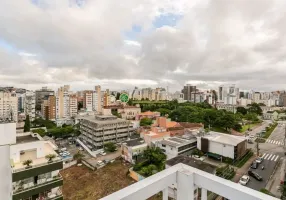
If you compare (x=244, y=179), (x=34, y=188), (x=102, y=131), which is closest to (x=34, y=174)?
(x=34, y=188)

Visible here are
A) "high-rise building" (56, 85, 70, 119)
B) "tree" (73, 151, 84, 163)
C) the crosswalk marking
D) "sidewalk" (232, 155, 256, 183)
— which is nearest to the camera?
"sidewalk" (232, 155, 256, 183)

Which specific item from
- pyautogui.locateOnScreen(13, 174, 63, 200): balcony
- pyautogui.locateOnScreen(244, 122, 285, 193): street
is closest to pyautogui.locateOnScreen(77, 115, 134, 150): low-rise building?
pyautogui.locateOnScreen(13, 174, 63, 200): balcony

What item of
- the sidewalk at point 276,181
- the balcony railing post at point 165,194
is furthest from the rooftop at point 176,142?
the balcony railing post at point 165,194

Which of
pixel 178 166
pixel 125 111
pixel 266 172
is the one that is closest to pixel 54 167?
pixel 178 166

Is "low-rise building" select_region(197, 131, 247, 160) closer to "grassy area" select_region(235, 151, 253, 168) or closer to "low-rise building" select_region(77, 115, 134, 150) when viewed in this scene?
"grassy area" select_region(235, 151, 253, 168)

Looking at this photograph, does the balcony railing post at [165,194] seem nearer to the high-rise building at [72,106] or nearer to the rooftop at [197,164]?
the rooftop at [197,164]

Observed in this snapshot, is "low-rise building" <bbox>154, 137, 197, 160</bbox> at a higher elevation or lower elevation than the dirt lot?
higher

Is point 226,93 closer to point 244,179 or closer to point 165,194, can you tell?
point 244,179

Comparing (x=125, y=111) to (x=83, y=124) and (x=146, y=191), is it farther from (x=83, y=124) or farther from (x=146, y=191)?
(x=146, y=191)
